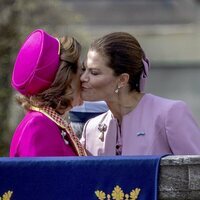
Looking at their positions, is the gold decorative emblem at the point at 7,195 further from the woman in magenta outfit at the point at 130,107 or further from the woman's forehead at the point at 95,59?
the woman's forehead at the point at 95,59

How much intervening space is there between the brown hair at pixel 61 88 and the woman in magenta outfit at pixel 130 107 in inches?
4.8

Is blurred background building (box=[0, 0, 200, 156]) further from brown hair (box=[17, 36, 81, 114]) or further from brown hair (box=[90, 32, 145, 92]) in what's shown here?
brown hair (box=[17, 36, 81, 114])

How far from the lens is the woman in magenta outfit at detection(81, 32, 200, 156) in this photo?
4.02 metres

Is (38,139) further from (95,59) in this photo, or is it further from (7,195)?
(95,59)

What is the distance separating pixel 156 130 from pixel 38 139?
59cm

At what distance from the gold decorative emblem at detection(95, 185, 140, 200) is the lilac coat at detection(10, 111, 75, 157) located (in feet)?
1.28

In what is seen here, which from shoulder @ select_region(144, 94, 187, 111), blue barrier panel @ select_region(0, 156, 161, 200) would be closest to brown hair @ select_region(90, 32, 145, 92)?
shoulder @ select_region(144, 94, 187, 111)

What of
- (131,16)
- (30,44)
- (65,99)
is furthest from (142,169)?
(131,16)

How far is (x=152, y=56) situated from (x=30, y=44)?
37.5 feet

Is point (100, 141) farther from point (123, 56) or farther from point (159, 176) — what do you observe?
point (159, 176)

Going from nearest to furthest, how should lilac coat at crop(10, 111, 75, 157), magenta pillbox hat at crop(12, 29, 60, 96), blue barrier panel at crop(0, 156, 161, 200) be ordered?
blue barrier panel at crop(0, 156, 161, 200)
lilac coat at crop(10, 111, 75, 157)
magenta pillbox hat at crop(12, 29, 60, 96)

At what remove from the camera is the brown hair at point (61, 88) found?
3.93m

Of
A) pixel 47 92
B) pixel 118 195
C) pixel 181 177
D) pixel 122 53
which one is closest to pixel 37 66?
pixel 47 92

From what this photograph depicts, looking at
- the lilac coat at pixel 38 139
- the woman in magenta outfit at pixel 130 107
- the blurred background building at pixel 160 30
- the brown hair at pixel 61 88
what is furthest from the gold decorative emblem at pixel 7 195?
the blurred background building at pixel 160 30
